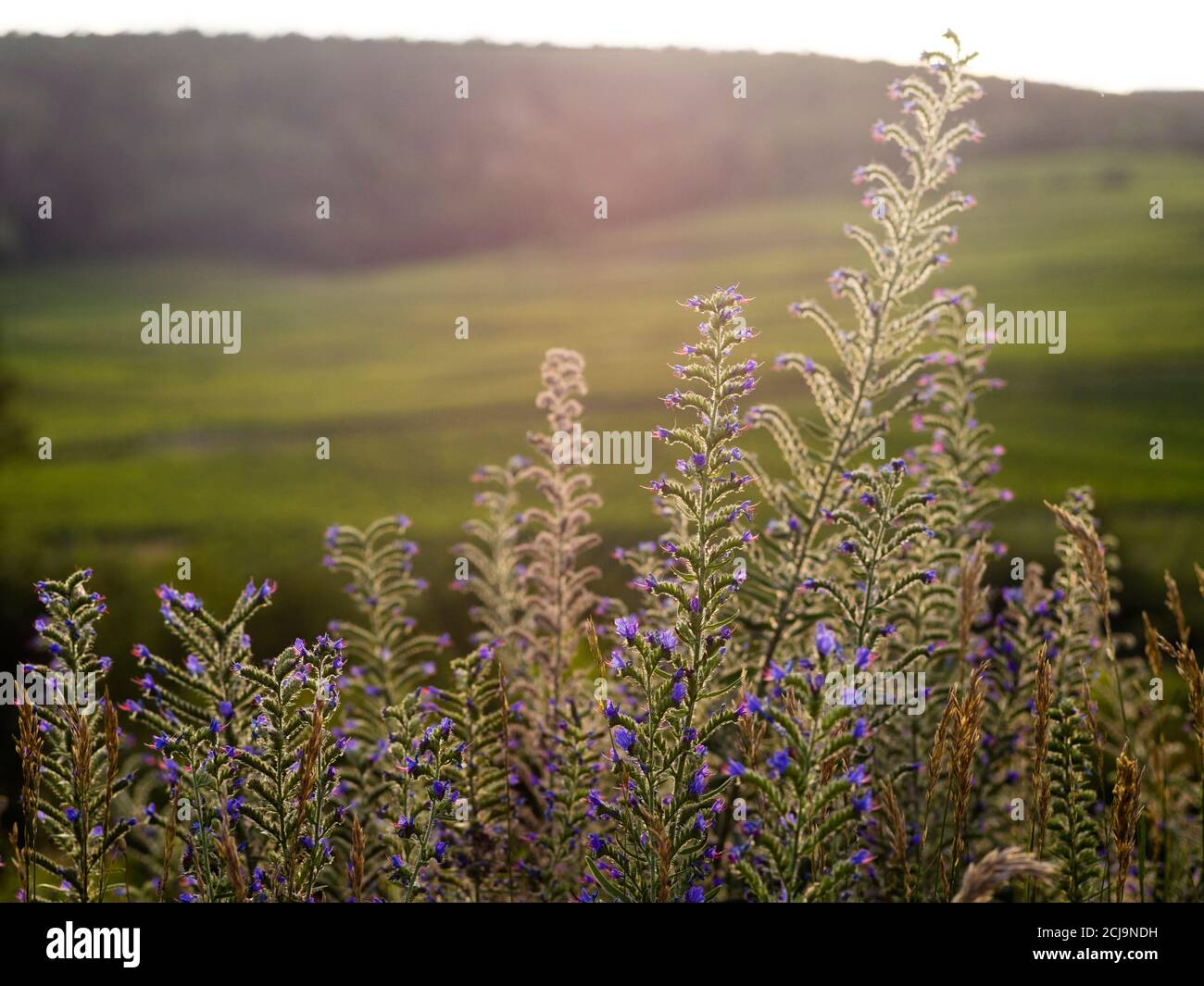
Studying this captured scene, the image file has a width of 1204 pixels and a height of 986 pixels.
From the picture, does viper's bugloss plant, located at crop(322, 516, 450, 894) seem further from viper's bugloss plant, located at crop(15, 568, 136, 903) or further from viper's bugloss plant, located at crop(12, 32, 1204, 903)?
viper's bugloss plant, located at crop(15, 568, 136, 903)

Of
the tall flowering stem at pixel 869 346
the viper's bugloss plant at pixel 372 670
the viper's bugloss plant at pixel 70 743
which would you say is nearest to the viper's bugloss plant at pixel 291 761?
the viper's bugloss plant at pixel 70 743

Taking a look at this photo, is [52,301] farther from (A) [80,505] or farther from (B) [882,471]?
(B) [882,471]

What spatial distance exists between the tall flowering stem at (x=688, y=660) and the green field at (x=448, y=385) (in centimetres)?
911

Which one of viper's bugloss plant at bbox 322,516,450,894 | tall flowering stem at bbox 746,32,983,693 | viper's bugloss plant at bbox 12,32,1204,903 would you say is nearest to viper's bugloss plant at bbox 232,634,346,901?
viper's bugloss plant at bbox 12,32,1204,903

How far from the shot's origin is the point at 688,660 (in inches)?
137

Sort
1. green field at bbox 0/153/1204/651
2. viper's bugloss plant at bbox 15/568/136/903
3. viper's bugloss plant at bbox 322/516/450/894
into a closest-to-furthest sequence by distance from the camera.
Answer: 1. viper's bugloss plant at bbox 15/568/136/903
2. viper's bugloss plant at bbox 322/516/450/894
3. green field at bbox 0/153/1204/651

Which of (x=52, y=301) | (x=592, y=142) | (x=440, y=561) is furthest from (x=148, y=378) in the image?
(x=440, y=561)

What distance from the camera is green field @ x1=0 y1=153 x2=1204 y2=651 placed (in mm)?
23484

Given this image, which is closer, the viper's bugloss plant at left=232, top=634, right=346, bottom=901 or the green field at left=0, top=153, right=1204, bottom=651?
the viper's bugloss plant at left=232, top=634, right=346, bottom=901

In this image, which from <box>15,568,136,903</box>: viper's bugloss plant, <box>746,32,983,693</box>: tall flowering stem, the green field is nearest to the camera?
<box>15,568,136,903</box>: viper's bugloss plant

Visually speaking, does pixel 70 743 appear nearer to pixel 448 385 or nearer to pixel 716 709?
pixel 716 709

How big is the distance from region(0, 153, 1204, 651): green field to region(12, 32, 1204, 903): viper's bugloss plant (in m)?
7.44

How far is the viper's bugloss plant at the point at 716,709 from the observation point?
320 centimetres

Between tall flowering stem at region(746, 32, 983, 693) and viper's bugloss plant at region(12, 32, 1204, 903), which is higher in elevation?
tall flowering stem at region(746, 32, 983, 693)
